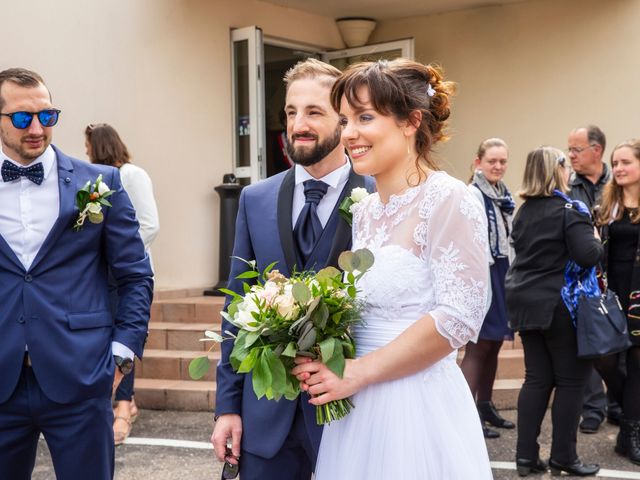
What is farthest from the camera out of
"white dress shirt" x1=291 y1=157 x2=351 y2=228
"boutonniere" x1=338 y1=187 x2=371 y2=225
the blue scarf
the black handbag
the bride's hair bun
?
the blue scarf

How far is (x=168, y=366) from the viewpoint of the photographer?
25.5 ft

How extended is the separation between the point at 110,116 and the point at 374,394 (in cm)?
700

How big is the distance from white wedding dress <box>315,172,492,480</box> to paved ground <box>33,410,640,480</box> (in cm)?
321

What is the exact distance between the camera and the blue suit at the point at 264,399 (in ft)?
9.54

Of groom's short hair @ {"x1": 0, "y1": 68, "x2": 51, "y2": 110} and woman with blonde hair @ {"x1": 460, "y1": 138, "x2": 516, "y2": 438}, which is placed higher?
groom's short hair @ {"x1": 0, "y1": 68, "x2": 51, "y2": 110}

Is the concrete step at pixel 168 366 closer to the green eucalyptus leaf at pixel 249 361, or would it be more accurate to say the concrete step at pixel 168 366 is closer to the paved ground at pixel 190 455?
the paved ground at pixel 190 455

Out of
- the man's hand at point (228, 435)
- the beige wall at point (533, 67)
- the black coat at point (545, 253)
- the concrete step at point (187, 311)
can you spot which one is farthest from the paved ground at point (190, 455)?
the beige wall at point (533, 67)

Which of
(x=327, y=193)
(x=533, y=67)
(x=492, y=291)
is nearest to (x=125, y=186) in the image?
(x=492, y=291)

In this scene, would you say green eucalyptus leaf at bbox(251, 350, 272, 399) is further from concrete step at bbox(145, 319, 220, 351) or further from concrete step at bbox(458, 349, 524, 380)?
concrete step at bbox(145, 319, 220, 351)

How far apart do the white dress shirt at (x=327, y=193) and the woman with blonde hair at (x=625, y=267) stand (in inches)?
141

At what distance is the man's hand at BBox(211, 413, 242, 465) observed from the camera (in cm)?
296

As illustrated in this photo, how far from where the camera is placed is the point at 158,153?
9.41 metres

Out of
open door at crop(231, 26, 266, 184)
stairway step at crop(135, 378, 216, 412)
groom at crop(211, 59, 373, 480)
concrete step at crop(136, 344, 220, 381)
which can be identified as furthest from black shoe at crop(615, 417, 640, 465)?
open door at crop(231, 26, 266, 184)

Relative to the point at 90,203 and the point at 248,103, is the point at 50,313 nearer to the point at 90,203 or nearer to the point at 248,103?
the point at 90,203
